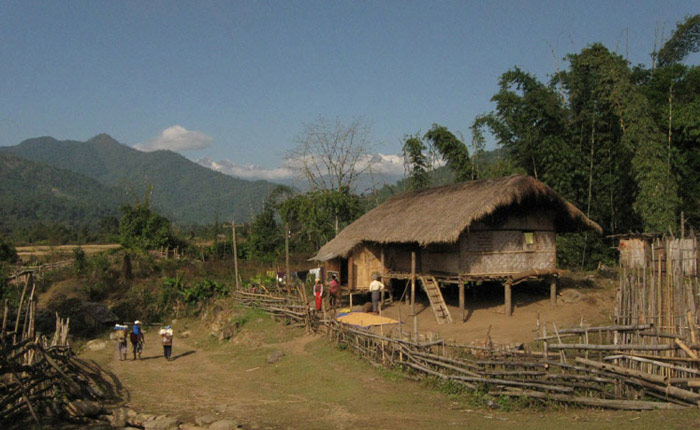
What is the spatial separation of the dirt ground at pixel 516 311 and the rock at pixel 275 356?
8.42 feet

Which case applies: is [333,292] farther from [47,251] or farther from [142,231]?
[47,251]

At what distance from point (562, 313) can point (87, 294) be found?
60.5 ft

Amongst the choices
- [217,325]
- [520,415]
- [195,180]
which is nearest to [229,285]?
[217,325]

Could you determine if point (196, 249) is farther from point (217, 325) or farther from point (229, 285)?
point (217, 325)

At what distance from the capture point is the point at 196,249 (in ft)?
106

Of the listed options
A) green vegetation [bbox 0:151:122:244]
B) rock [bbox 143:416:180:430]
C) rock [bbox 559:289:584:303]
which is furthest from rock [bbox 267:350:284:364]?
green vegetation [bbox 0:151:122:244]

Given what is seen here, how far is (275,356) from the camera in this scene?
12.3m

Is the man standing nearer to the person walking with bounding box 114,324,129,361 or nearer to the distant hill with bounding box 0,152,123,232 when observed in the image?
the person walking with bounding box 114,324,129,361

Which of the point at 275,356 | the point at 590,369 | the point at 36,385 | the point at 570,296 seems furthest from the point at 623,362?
the point at 36,385

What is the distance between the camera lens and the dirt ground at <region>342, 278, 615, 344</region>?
39.9 ft

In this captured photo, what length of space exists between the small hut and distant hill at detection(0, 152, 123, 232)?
217 ft

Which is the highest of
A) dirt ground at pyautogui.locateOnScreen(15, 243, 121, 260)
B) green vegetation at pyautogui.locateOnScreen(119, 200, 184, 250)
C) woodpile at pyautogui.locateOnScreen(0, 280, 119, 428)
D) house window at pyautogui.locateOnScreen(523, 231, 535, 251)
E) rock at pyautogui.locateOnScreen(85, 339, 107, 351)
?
green vegetation at pyautogui.locateOnScreen(119, 200, 184, 250)

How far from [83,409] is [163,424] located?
1412mm

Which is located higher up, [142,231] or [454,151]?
[454,151]
